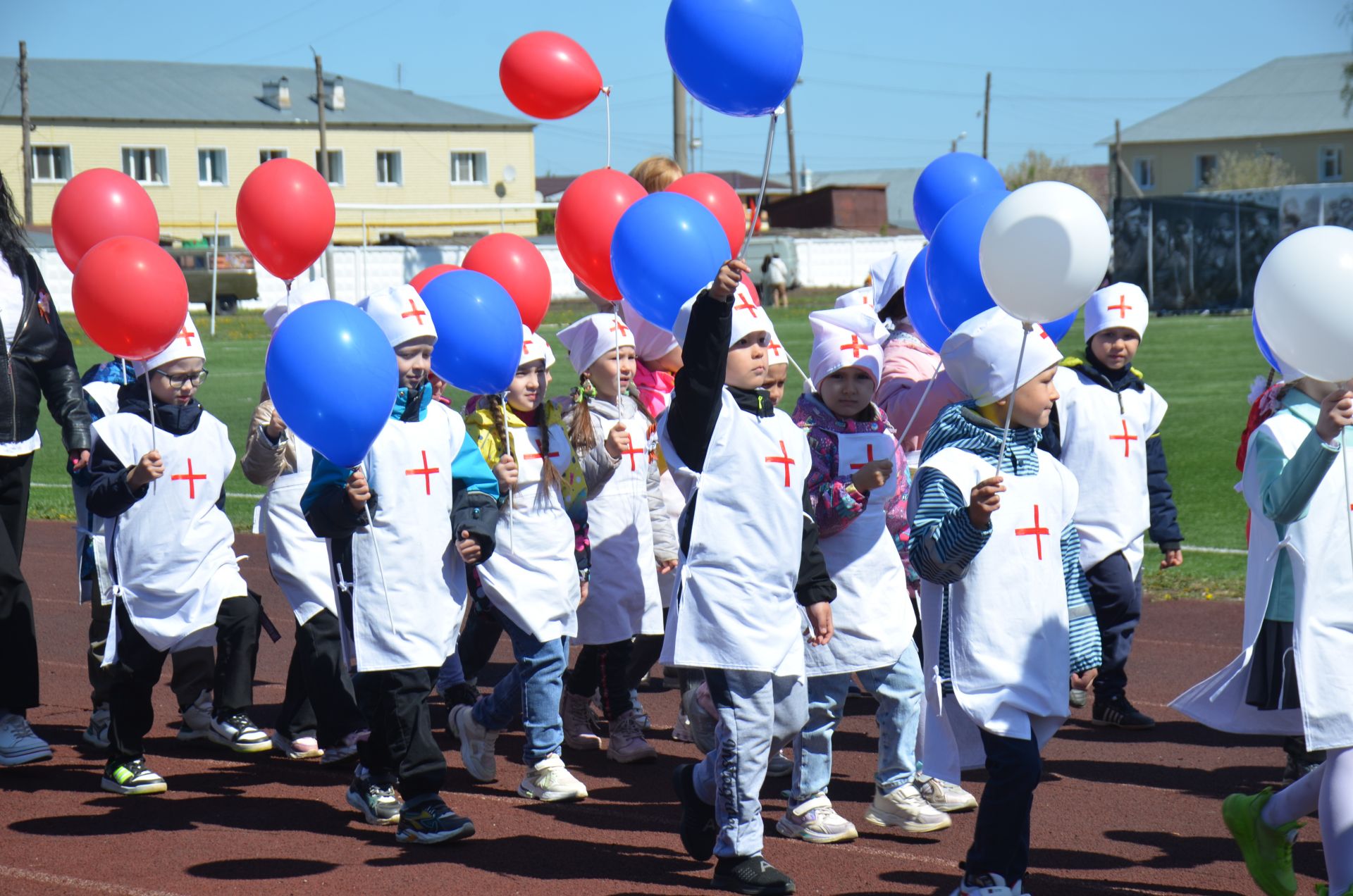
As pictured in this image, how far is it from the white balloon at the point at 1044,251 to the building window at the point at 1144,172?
83090 millimetres

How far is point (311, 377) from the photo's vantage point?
472 cm

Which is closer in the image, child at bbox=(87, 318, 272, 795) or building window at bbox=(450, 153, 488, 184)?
child at bbox=(87, 318, 272, 795)

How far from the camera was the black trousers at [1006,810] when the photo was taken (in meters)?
4.21

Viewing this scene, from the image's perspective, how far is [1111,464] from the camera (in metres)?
6.70

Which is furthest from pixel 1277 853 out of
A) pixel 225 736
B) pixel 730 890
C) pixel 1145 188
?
pixel 1145 188

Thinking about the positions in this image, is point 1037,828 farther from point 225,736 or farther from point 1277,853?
point 225,736

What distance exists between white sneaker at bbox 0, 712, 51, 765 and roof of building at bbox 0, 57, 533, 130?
57045 millimetres

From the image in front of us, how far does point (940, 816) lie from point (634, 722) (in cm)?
152

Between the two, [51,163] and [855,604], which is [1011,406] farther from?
[51,163]

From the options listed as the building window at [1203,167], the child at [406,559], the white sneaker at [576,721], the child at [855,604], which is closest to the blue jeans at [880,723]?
the child at [855,604]

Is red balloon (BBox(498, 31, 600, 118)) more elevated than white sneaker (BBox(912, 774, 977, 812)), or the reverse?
red balloon (BBox(498, 31, 600, 118))

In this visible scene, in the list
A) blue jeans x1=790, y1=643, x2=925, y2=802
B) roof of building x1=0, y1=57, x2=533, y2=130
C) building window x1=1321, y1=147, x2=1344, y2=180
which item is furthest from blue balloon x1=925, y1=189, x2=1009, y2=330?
building window x1=1321, y1=147, x2=1344, y2=180

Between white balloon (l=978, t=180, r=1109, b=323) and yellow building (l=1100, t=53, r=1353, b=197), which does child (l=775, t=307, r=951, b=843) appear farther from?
yellow building (l=1100, t=53, r=1353, b=197)

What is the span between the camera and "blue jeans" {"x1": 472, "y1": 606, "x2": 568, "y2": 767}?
5656 millimetres
